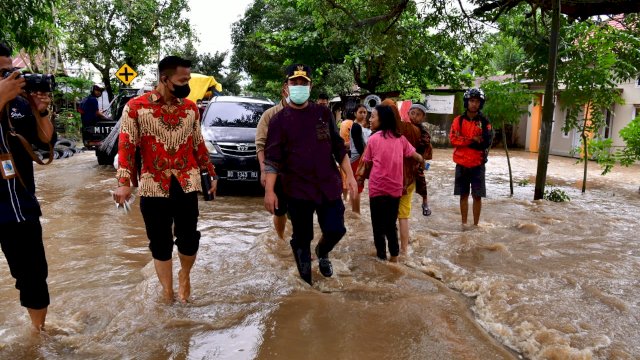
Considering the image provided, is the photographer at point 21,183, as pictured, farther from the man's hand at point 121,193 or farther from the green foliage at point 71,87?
the green foliage at point 71,87

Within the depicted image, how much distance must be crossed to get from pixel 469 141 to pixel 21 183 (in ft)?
17.2

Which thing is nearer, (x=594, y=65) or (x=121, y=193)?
(x=121, y=193)

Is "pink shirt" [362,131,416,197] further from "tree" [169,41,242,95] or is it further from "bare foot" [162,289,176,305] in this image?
"tree" [169,41,242,95]

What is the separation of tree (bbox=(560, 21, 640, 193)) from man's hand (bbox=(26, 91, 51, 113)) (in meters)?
9.01

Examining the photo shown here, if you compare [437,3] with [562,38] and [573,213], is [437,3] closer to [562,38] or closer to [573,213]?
[562,38]

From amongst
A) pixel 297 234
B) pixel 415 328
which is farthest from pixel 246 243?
pixel 415 328

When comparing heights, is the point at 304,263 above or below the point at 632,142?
below

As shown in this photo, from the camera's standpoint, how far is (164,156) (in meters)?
3.58

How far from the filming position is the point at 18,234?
2.97 m

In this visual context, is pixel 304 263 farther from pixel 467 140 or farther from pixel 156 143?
pixel 467 140

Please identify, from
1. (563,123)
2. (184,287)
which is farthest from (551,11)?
(563,123)

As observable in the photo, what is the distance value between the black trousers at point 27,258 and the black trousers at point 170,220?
28.4 inches

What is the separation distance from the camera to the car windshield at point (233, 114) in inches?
382

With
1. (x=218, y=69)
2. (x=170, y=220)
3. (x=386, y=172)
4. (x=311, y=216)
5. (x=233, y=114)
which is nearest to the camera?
(x=170, y=220)
